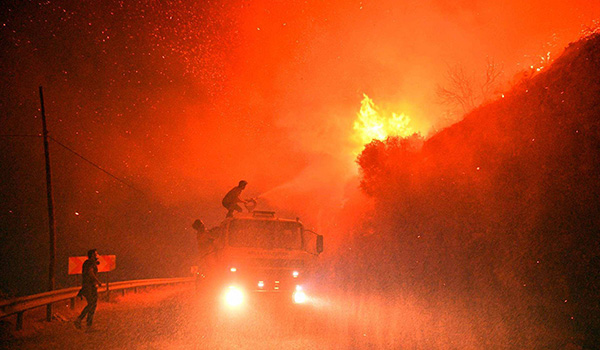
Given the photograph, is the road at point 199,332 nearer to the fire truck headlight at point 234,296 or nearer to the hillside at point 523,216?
the fire truck headlight at point 234,296

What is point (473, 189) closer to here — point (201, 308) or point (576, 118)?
point (576, 118)

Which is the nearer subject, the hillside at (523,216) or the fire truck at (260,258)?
the hillside at (523,216)

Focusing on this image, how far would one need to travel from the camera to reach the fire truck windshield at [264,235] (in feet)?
38.6

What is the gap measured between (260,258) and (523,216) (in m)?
6.45

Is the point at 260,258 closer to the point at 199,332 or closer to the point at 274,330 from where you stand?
the point at 274,330

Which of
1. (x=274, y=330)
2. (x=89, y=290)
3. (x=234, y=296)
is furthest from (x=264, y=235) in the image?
(x=89, y=290)

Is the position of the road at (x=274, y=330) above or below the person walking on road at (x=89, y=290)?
below

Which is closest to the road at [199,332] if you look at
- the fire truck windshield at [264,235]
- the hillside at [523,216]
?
the fire truck windshield at [264,235]

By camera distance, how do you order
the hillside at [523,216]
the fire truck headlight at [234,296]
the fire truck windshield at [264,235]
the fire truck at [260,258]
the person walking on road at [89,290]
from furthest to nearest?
the fire truck windshield at [264,235]
the person walking on road at [89,290]
the fire truck at [260,258]
the fire truck headlight at [234,296]
the hillside at [523,216]

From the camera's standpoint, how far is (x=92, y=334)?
10.5 m

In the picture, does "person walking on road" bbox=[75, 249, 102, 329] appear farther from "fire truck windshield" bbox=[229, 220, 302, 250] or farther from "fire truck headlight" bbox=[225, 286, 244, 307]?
"fire truck windshield" bbox=[229, 220, 302, 250]

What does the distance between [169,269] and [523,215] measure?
6094 centimetres

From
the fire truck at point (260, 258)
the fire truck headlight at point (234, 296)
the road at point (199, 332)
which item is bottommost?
the road at point (199, 332)

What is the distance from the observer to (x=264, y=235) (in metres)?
11.9
